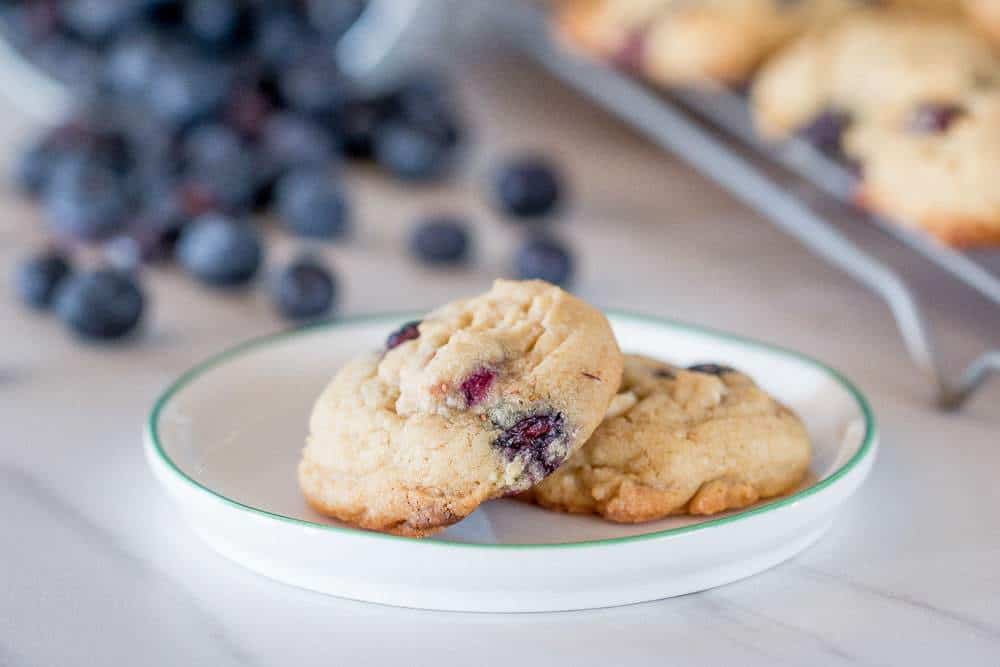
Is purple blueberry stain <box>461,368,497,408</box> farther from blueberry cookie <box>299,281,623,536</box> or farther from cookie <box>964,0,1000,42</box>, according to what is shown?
cookie <box>964,0,1000,42</box>

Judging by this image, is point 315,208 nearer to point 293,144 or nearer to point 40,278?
point 293,144

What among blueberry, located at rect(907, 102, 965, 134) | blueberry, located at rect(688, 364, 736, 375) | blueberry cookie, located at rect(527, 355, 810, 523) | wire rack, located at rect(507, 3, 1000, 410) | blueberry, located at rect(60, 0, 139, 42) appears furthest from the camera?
blueberry, located at rect(60, 0, 139, 42)

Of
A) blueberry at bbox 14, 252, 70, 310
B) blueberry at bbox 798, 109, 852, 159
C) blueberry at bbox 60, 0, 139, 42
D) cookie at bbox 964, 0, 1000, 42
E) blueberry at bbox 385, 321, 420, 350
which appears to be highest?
cookie at bbox 964, 0, 1000, 42

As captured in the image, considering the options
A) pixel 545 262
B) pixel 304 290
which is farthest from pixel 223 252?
pixel 545 262

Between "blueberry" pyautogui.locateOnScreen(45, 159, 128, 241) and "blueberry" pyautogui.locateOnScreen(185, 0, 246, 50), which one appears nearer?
"blueberry" pyautogui.locateOnScreen(45, 159, 128, 241)

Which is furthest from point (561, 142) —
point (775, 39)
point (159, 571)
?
point (159, 571)

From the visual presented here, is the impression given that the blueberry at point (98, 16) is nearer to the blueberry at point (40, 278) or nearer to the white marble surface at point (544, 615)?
the white marble surface at point (544, 615)

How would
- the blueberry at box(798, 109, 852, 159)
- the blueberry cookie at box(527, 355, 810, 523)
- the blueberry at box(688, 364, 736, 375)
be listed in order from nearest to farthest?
the blueberry cookie at box(527, 355, 810, 523)
the blueberry at box(688, 364, 736, 375)
the blueberry at box(798, 109, 852, 159)

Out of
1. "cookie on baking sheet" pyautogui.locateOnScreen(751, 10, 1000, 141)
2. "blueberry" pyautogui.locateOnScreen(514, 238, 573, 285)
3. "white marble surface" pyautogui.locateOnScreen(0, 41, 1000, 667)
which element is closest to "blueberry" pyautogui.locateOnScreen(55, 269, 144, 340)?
"white marble surface" pyautogui.locateOnScreen(0, 41, 1000, 667)
